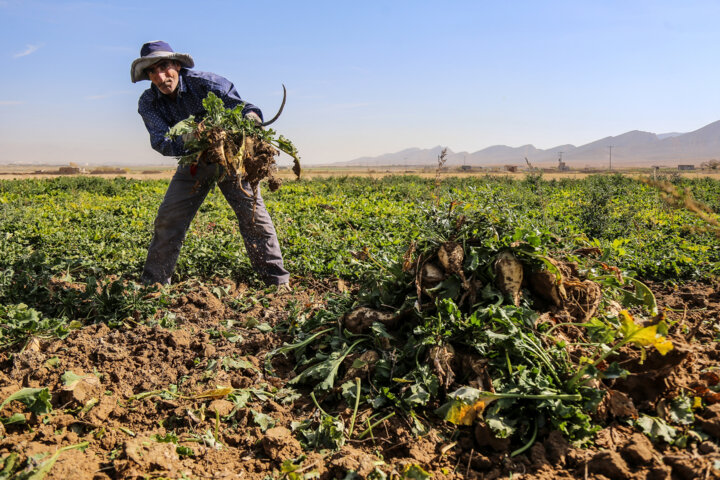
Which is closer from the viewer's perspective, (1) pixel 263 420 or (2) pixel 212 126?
(1) pixel 263 420

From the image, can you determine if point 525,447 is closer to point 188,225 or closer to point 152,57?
point 188,225

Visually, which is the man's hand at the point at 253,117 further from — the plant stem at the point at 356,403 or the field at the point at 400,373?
the plant stem at the point at 356,403

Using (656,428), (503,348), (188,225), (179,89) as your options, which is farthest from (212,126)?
(656,428)

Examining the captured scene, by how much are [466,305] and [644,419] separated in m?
1.02

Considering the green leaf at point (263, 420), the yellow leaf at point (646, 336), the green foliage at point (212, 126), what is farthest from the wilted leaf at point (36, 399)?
the yellow leaf at point (646, 336)

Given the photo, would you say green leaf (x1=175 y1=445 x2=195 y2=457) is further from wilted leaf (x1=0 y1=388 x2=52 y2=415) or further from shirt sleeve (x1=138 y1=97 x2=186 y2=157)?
shirt sleeve (x1=138 y1=97 x2=186 y2=157)

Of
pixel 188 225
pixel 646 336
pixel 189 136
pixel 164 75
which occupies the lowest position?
pixel 646 336

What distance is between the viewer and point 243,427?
2438 millimetres

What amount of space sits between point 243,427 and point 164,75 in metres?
3.03

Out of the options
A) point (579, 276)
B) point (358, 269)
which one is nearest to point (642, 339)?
point (579, 276)

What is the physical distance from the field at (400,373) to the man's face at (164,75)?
5.60ft

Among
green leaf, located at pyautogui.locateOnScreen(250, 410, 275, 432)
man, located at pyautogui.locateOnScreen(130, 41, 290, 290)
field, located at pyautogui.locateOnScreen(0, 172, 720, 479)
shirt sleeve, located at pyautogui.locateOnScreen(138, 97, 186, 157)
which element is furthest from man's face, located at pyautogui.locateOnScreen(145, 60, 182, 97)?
green leaf, located at pyautogui.locateOnScreen(250, 410, 275, 432)

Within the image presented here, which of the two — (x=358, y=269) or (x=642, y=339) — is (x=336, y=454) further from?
(x=358, y=269)

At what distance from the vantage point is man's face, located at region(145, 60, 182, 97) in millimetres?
4035
